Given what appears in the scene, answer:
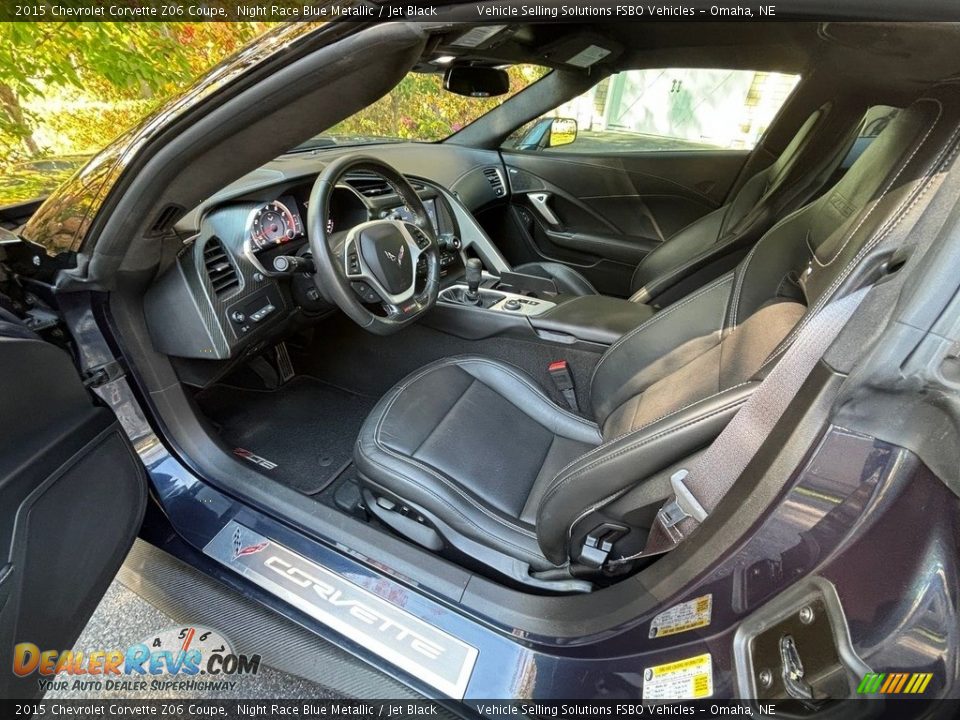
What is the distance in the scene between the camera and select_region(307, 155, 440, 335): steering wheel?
1172 millimetres

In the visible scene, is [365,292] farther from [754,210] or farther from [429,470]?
[754,210]

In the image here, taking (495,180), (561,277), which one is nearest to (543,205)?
(495,180)

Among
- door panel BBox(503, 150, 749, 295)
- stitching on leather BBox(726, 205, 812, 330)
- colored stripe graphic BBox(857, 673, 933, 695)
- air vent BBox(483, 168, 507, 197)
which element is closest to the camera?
colored stripe graphic BBox(857, 673, 933, 695)

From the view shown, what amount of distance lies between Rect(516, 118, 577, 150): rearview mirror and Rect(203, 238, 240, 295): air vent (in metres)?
1.85

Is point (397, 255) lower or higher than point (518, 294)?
higher

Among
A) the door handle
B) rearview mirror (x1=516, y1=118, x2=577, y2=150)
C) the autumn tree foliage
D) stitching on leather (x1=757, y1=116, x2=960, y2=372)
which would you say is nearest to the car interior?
stitching on leather (x1=757, y1=116, x2=960, y2=372)

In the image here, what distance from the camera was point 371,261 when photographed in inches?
49.6

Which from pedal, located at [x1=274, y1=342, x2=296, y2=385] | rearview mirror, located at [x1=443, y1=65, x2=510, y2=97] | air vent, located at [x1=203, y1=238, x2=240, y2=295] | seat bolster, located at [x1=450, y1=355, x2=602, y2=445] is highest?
rearview mirror, located at [x1=443, y1=65, x2=510, y2=97]

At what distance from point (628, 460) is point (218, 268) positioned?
112cm

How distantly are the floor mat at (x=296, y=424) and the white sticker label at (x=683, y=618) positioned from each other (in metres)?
1.09

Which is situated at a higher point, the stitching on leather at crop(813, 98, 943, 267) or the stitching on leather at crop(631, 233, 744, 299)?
the stitching on leather at crop(813, 98, 943, 267)

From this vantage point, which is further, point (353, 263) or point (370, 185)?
point (370, 185)

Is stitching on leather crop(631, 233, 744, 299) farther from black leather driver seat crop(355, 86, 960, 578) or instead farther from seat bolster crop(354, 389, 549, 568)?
seat bolster crop(354, 389, 549, 568)

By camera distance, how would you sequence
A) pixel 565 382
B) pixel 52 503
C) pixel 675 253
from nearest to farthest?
pixel 52 503 → pixel 565 382 → pixel 675 253
